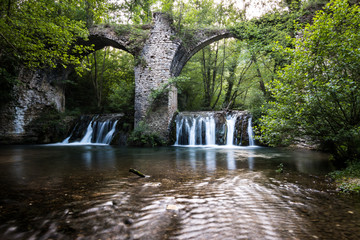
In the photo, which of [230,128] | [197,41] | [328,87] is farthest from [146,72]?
[328,87]

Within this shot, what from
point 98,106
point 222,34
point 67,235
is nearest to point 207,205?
point 67,235

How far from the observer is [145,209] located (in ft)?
5.99

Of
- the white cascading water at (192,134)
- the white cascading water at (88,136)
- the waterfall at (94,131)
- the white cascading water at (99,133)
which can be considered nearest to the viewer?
the white cascading water at (192,134)

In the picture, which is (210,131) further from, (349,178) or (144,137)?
(349,178)

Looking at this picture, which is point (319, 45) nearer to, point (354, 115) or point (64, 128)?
point (354, 115)

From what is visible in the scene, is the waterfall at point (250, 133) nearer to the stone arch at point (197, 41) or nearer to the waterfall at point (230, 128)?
the waterfall at point (230, 128)

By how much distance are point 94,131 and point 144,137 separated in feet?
14.6

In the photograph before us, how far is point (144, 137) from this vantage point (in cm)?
1023

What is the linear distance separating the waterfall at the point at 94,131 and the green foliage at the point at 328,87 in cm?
1033

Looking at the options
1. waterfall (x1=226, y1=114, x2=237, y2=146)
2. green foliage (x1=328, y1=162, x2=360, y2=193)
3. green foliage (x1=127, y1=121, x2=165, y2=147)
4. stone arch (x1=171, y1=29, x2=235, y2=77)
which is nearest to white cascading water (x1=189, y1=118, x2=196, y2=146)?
green foliage (x1=127, y1=121, x2=165, y2=147)

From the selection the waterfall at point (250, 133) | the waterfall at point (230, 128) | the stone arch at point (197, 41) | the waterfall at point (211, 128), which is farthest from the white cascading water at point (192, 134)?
the stone arch at point (197, 41)

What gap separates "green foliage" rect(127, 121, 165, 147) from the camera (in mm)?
10203

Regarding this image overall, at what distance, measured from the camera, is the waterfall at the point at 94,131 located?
1198 centimetres

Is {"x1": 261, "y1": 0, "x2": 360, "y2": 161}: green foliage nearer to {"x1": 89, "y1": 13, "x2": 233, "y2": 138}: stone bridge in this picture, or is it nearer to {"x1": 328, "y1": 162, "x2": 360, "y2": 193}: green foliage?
{"x1": 328, "y1": 162, "x2": 360, "y2": 193}: green foliage
